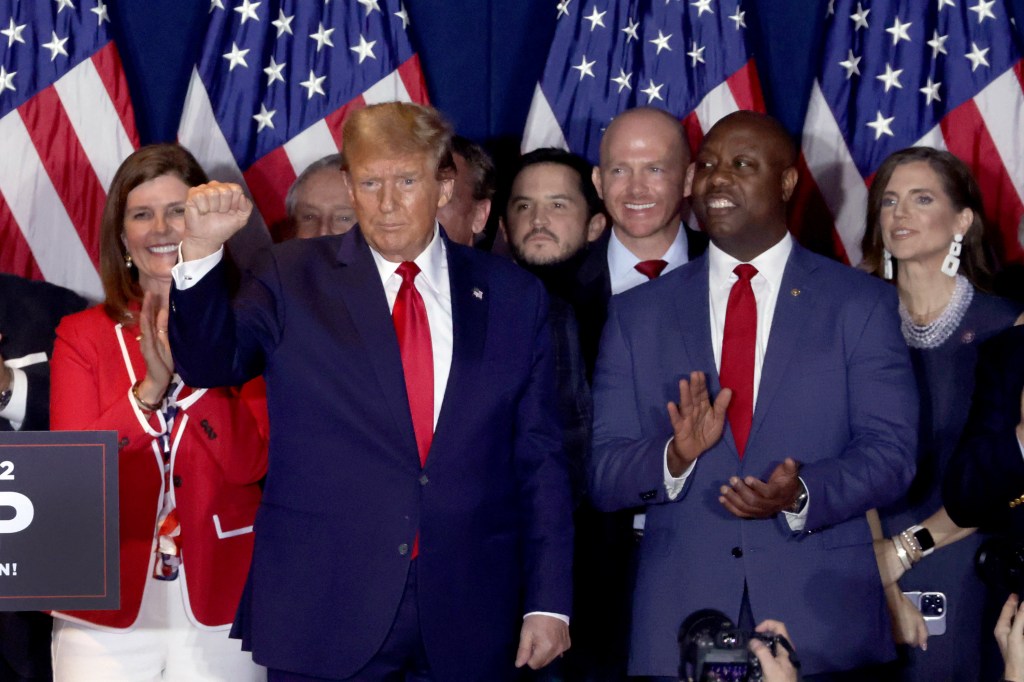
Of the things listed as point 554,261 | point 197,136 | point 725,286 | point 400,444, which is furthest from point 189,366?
point 197,136

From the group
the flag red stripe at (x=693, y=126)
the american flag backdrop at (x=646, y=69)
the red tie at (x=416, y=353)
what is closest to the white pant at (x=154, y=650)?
the red tie at (x=416, y=353)

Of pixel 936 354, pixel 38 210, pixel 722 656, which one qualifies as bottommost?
pixel 722 656

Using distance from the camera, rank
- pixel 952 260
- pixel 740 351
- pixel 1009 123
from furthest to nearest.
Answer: pixel 1009 123 → pixel 952 260 → pixel 740 351

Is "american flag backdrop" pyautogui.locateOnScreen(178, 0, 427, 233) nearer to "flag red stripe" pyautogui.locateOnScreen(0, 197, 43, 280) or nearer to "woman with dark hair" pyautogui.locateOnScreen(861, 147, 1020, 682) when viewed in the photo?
"flag red stripe" pyautogui.locateOnScreen(0, 197, 43, 280)

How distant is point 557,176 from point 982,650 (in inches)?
68.8

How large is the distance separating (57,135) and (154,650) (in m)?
2.03

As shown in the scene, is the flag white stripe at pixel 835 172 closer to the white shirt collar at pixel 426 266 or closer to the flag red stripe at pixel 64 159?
the white shirt collar at pixel 426 266

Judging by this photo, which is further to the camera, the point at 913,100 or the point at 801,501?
the point at 913,100

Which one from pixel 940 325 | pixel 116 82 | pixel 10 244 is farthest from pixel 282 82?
pixel 940 325

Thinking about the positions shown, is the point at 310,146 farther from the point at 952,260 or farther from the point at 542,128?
the point at 952,260

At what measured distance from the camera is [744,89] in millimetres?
4766

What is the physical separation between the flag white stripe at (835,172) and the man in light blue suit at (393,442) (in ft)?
6.91

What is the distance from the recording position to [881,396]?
3014 mm

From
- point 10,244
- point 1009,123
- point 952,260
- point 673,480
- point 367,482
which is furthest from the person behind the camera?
point 1009,123
